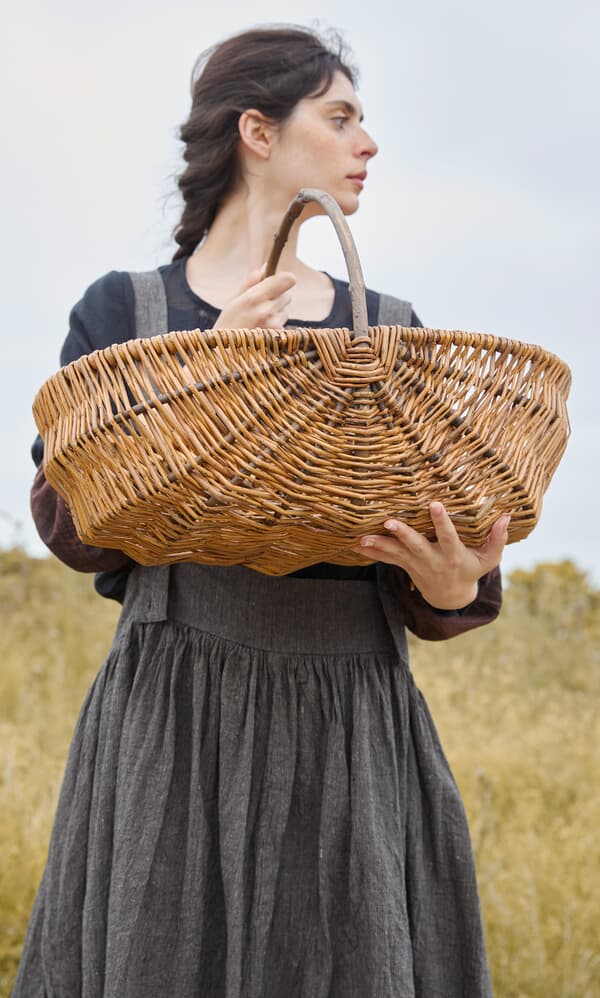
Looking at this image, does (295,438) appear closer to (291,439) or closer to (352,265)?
(291,439)

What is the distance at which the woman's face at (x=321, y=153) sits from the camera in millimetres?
1257

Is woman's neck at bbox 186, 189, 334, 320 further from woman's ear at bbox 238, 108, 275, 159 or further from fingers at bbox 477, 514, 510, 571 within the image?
fingers at bbox 477, 514, 510, 571

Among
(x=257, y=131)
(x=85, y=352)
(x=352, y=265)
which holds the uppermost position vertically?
(x=257, y=131)

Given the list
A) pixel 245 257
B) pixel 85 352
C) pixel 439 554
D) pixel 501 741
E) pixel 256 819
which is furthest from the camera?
pixel 501 741

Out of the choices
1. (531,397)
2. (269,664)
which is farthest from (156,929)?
(531,397)

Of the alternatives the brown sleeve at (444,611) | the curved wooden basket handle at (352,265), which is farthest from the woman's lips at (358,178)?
the brown sleeve at (444,611)

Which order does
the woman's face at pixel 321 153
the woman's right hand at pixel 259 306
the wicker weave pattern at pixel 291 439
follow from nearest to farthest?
the wicker weave pattern at pixel 291 439, the woman's right hand at pixel 259 306, the woman's face at pixel 321 153

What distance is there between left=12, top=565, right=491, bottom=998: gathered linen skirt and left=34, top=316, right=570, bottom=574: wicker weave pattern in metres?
0.21

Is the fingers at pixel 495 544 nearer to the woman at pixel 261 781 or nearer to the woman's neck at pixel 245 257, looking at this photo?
the woman at pixel 261 781

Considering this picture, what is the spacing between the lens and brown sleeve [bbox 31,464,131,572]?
1.16 m

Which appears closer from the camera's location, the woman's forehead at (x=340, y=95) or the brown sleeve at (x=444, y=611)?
the brown sleeve at (x=444, y=611)

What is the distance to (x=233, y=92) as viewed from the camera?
4.42 feet

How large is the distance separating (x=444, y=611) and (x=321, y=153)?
56cm

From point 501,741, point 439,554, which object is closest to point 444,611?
point 439,554
